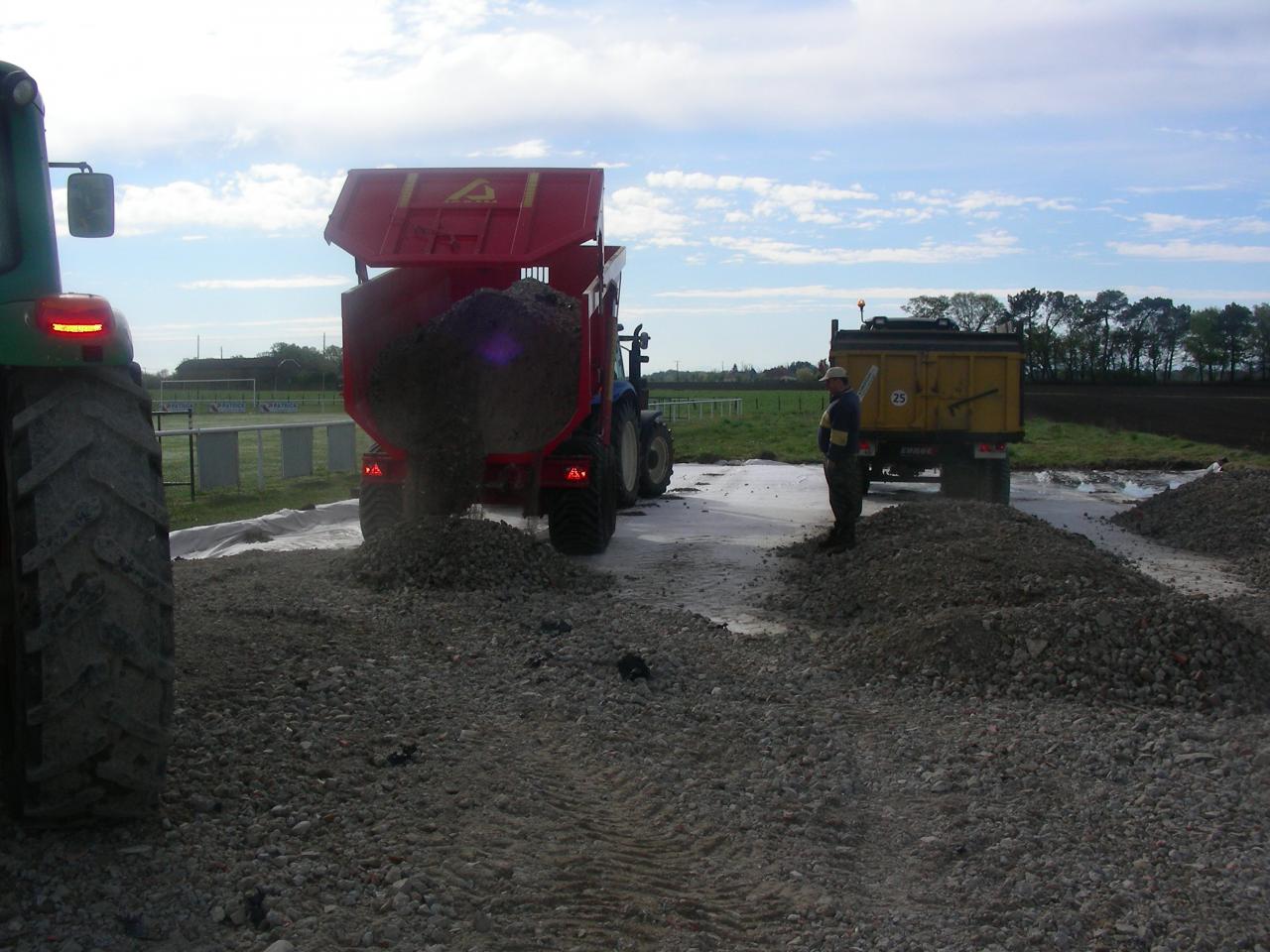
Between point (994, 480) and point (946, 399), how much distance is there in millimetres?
1230

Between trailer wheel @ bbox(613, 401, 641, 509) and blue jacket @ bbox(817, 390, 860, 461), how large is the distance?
9.39ft

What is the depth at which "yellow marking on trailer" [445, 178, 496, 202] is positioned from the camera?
1167 cm

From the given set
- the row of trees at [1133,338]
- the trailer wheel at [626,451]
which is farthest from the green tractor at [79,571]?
the row of trees at [1133,338]

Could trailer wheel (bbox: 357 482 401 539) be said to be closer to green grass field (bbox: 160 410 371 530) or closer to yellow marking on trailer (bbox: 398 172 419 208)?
green grass field (bbox: 160 410 371 530)

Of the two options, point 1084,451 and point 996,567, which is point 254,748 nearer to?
point 996,567

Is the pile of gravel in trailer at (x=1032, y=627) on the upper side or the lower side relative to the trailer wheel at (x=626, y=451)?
lower

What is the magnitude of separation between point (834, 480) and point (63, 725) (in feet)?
28.2

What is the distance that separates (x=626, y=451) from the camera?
1495cm

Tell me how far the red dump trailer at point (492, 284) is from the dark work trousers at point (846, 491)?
7.09 feet

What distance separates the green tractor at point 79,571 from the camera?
11.4 ft

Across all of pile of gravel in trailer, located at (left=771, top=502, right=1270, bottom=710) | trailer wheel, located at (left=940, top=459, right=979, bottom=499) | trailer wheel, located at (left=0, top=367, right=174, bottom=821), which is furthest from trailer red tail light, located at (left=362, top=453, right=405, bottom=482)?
trailer wheel, located at (left=940, top=459, right=979, bottom=499)

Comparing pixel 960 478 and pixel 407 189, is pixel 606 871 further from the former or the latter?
pixel 960 478

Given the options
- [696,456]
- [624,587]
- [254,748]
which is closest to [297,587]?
[624,587]

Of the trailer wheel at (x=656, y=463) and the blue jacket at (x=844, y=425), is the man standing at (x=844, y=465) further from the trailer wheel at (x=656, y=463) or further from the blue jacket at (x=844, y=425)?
the trailer wheel at (x=656, y=463)
